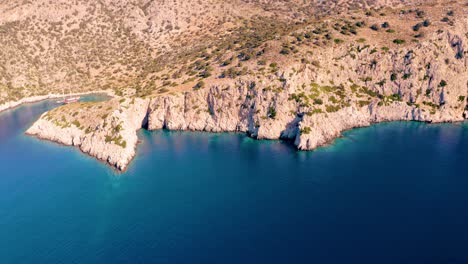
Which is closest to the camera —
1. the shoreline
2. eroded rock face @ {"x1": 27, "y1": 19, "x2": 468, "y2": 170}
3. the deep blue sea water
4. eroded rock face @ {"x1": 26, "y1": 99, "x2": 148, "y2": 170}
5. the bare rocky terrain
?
the deep blue sea water

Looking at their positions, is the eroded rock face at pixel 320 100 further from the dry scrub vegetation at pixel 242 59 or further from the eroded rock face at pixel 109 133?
the dry scrub vegetation at pixel 242 59

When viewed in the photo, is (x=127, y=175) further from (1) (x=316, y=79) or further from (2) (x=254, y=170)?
(1) (x=316, y=79)

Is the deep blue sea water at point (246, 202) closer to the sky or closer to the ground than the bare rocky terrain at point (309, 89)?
closer to the ground

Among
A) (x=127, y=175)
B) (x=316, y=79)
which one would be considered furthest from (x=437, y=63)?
(x=127, y=175)

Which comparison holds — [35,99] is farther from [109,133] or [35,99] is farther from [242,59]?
[242,59]

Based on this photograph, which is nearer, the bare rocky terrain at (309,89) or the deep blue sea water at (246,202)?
the deep blue sea water at (246,202)

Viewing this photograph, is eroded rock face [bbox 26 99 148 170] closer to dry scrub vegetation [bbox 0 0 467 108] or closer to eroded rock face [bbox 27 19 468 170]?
eroded rock face [bbox 27 19 468 170]

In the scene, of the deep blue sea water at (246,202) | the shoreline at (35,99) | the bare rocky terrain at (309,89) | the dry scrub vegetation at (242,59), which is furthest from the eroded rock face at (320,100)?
the shoreline at (35,99)

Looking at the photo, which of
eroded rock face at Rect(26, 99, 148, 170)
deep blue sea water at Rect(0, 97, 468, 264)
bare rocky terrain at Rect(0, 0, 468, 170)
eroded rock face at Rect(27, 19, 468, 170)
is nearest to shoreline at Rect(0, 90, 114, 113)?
bare rocky terrain at Rect(0, 0, 468, 170)
